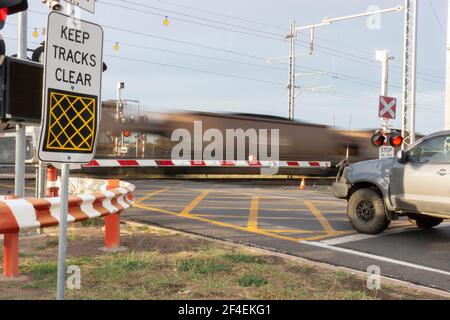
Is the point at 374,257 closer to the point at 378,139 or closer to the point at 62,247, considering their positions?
the point at 62,247

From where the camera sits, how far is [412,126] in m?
18.4

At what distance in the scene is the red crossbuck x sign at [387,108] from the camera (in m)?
15.0

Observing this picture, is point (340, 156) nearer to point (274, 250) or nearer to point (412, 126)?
point (412, 126)

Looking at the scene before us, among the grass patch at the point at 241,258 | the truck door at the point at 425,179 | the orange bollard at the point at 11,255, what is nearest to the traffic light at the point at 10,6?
the orange bollard at the point at 11,255

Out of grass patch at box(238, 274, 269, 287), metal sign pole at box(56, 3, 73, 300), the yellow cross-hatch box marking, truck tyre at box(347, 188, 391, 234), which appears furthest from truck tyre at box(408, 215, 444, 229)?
metal sign pole at box(56, 3, 73, 300)

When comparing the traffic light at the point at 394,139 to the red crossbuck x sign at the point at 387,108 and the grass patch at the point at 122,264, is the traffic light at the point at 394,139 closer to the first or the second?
the red crossbuck x sign at the point at 387,108

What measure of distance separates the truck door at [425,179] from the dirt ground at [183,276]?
2864mm

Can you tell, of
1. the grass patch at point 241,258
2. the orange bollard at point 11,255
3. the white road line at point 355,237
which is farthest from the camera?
the white road line at point 355,237

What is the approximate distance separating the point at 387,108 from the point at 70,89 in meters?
13.0

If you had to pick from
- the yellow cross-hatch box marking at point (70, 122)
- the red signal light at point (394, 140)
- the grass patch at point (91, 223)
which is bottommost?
the grass patch at point (91, 223)

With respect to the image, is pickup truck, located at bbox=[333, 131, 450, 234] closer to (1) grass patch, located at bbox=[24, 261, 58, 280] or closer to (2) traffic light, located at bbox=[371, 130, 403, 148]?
(1) grass patch, located at bbox=[24, 261, 58, 280]

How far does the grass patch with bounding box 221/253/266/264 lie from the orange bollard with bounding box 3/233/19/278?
93.5 inches

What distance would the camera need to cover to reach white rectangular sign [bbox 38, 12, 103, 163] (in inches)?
137

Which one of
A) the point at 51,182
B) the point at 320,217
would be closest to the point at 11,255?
the point at 51,182
